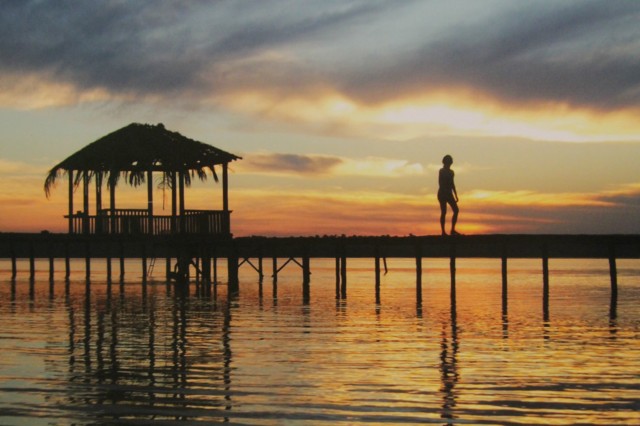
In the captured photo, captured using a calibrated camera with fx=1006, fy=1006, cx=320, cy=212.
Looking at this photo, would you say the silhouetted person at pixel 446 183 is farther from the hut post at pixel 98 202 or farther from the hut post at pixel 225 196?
the hut post at pixel 98 202

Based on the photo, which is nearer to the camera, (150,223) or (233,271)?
(150,223)

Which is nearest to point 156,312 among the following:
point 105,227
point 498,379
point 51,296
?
point 51,296

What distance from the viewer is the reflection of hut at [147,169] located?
37.0 meters

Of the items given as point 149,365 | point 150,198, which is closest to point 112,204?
point 150,198

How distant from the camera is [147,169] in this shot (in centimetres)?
3766

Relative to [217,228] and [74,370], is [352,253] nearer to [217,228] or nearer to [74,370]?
[217,228]

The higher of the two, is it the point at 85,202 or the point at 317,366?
the point at 85,202

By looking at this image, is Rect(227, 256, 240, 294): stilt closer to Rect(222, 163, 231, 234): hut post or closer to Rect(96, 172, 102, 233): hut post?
Rect(222, 163, 231, 234): hut post

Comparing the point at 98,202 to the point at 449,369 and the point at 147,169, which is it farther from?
the point at 449,369

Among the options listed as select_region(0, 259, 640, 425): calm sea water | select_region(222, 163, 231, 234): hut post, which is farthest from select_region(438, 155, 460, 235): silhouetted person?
select_region(222, 163, 231, 234): hut post

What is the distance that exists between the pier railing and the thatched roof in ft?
4.85

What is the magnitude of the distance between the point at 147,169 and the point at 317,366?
24.4 meters

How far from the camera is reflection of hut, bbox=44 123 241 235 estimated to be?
121 ft

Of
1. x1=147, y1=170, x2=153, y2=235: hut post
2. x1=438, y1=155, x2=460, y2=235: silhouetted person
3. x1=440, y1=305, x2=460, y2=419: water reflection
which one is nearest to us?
x1=440, y1=305, x2=460, y2=419: water reflection
